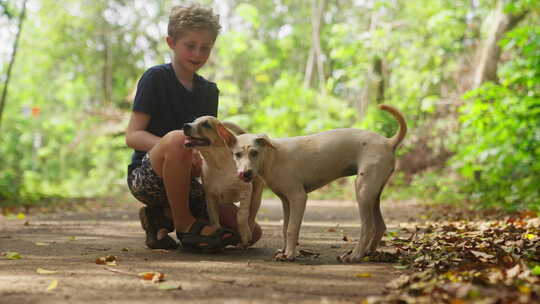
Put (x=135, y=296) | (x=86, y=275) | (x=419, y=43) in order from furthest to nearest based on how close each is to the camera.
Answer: (x=419, y=43) → (x=86, y=275) → (x=135, y=296)

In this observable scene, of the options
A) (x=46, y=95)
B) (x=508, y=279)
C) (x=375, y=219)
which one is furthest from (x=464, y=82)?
(x=46, y=95)

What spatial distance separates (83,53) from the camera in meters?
28.2

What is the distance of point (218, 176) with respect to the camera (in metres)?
3.82

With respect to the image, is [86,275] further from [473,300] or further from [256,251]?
[473,300]

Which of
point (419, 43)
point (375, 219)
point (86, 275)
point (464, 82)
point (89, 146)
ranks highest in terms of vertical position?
point (419, 43)

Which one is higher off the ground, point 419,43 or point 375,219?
point 419,43

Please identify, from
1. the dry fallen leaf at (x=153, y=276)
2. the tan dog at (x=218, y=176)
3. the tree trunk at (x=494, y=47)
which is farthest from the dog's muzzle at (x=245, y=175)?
the tree trunk at (x=494, y=47)

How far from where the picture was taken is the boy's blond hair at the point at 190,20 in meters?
4.08

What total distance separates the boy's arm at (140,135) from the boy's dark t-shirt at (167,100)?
0.06 meters

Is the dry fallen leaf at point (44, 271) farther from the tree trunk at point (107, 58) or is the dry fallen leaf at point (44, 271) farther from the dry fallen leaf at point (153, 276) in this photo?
the tree trunk at point (107, 58)

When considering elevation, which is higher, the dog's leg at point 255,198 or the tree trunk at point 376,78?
the tree trunk at point 376,78

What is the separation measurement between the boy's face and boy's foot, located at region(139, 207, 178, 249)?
1.27 metres

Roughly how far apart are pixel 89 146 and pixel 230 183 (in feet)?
69.7

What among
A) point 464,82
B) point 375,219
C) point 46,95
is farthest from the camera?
point 46,95
